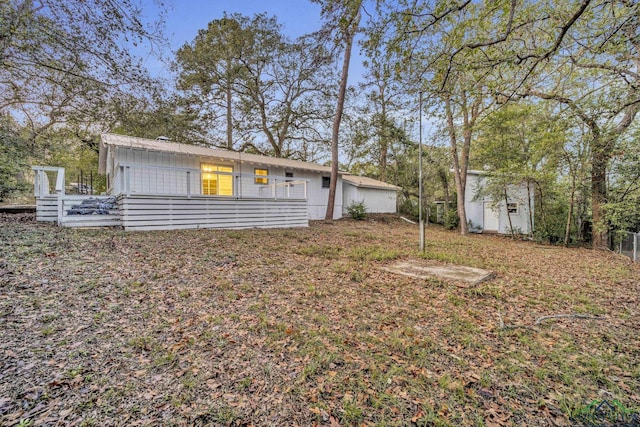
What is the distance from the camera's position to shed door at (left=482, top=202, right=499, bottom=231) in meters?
15.8

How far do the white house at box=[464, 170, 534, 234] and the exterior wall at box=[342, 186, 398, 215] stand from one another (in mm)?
5247

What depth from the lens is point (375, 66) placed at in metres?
4.90

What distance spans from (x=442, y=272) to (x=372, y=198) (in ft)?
44.8

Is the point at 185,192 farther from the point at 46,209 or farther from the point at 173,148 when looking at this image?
the point at 46,209

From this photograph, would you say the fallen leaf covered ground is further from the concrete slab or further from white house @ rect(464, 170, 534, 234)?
white house @ rect(464, 170, 534, 234)

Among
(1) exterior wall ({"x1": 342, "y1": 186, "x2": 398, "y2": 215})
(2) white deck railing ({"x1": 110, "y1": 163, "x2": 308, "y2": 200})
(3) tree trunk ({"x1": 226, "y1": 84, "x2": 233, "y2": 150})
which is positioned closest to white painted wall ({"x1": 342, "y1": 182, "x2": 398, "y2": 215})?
(1) exterior wall ({"x1": 342, "y1": 186, "x2": 398, "y2": 215})

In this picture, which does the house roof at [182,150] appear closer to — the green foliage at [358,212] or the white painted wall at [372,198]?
the white painted wall at [372,198]

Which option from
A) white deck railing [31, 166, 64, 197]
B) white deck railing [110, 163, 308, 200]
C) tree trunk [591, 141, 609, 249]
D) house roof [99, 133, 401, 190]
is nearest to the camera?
white deck railing [31, 166, 64, 197]

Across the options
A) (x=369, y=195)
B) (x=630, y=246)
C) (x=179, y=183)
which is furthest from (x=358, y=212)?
(x=630, y=246)

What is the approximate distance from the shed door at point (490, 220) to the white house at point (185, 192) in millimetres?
9339

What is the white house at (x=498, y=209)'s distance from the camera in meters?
13.6

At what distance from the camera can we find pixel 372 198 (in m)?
19.0

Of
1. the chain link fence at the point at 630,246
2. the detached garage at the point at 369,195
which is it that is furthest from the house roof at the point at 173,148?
the chain link fence at the point at 630,246

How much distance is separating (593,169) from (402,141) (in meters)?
11.4
